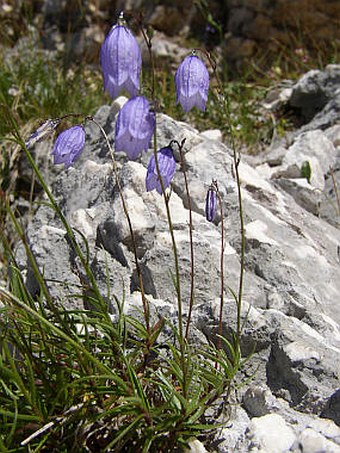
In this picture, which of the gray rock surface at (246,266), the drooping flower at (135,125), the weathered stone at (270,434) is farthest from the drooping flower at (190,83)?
the weathered stone at (270,434)

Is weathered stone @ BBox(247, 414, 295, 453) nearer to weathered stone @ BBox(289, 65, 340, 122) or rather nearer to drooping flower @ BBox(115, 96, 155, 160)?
drooping flower @ BBox(115, 96, 155, 160)

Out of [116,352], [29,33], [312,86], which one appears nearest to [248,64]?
[312,86]

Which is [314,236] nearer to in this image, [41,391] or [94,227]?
[94,227]

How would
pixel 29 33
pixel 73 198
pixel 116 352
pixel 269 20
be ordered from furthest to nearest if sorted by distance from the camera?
pixel 269 20, pixel 29 33, pixel 73 198, pixel 116 352

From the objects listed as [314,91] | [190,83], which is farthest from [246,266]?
[314,91]

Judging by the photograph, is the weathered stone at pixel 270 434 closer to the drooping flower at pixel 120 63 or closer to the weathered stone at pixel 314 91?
the drooping flower at pixel 120 63

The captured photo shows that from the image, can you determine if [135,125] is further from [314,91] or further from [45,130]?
[314,91]
